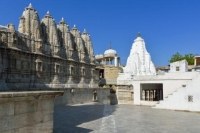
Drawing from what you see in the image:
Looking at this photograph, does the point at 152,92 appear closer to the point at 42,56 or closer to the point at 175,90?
the point at 175,90

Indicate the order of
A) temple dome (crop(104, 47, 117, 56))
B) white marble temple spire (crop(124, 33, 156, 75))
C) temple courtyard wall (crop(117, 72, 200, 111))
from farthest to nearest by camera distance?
temple dome (crop(104, 47, 117, 56)) < white marble temple spire (crop(124, 33, 156, 75)) < temple courtyard wall (crop(117, 72, 200, 111))

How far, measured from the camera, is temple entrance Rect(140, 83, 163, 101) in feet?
102

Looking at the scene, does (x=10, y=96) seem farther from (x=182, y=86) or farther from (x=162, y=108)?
(x=182, y=86)

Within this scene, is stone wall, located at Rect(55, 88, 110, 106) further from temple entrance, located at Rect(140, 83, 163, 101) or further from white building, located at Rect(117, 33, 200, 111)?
temple entrance, located at Rect(140, 83, 163, 101)

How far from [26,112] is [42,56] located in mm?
21022

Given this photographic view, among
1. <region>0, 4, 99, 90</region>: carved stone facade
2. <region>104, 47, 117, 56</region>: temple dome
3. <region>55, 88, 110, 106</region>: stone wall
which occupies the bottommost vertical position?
<region>55, 88, 110, 106</region>: stone wall

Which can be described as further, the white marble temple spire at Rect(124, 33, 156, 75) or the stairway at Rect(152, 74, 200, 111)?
the white marble temple spire at Rect(124, 33, 156, 75)

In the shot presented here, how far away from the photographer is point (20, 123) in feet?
20.7

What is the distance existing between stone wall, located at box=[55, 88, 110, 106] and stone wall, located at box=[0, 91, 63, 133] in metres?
14.4

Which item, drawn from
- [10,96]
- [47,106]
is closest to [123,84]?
[47,106]

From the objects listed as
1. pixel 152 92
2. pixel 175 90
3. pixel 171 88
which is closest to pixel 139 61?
pixel 152 92

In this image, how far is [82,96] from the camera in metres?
27.4

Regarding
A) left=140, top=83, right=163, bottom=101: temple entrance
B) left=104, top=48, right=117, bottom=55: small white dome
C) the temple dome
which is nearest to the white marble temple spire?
left=140, top=83, right=163, bottom=101: temple entrance

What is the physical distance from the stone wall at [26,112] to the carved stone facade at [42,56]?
50.7ft
